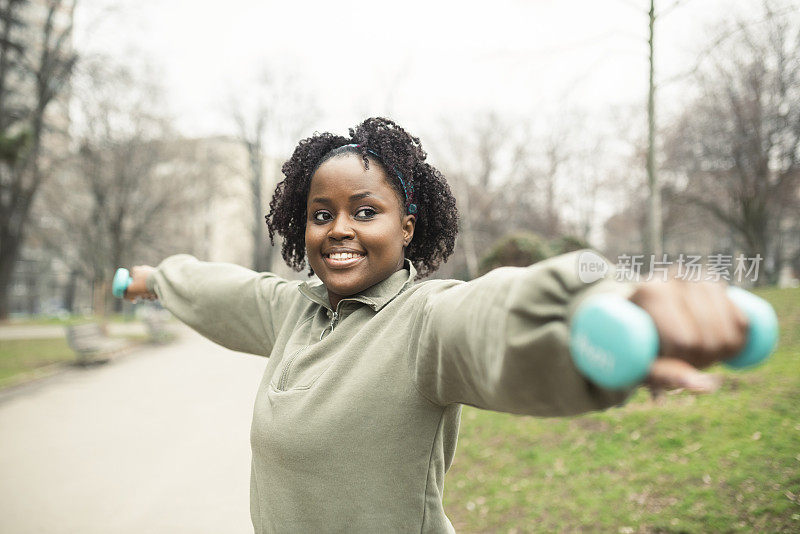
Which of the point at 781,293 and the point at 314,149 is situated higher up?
the point at 314,149

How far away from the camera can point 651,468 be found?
4.43m

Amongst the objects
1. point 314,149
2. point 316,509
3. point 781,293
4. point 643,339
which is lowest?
point 781,293

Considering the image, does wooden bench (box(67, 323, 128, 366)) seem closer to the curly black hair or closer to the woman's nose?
the curly black hair

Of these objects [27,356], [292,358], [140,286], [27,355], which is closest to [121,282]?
[140,286]

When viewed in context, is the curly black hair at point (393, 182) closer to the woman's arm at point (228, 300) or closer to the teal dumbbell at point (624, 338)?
the woman's arm at point (228, 300)

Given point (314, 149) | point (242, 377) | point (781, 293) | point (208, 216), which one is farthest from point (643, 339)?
point (208, 216)

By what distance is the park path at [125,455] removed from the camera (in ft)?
14.4

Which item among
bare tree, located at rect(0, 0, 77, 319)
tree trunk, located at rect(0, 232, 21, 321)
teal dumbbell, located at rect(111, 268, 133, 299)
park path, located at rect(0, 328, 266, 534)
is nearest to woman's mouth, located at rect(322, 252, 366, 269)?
teal dumbbell, located at rect(111, 268, 133, 299)

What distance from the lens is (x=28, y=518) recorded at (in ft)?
14.3

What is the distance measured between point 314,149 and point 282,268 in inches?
1934

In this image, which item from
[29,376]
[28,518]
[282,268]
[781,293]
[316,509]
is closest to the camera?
[316,509]

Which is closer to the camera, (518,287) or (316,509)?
(518,287)

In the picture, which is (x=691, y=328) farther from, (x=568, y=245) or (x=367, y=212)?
(x=568, y=245)

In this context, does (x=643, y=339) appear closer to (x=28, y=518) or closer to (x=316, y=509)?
(x=316, y=509)
